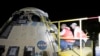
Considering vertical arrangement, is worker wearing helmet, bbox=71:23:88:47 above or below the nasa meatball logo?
above

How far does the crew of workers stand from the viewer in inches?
329

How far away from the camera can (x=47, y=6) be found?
21.2 metres

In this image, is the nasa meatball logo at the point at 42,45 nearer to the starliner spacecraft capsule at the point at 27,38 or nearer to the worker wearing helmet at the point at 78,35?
the starliner spacecraft capsule at the point at 27,38

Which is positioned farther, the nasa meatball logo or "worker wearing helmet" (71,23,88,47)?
"worker wearing helmet" (71,23,88,47)

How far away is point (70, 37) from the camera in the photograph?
877 cm

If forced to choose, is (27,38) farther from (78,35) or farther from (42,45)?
(78,35)

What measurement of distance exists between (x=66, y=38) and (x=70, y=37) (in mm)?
156

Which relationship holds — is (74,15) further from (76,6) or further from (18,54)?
(18,54)

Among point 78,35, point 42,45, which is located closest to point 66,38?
point 78,35

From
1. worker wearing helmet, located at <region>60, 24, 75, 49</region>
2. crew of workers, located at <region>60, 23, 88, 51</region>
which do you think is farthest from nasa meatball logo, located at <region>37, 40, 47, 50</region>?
worker wearing helmet, located at <region>60, 24, 75, 49</region>

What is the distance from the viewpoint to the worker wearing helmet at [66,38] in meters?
8.72

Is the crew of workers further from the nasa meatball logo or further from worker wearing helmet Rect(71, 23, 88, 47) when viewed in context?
the nasa meatball logo

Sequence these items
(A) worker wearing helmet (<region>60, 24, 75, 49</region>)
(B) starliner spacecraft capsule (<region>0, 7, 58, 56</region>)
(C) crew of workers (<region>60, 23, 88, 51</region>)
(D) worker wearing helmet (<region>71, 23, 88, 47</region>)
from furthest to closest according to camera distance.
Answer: (A) worker wearing helmet (<region>60, 24, 75, 49</region>) → (C) crew of workers (<region>60, 23, 88, 51</region>) → (D) worker wearing helmet (<region>71, 23, 88, 47</region>) → (B) starliner spacecraft capsule (<region>0, 7, 58, 56</region>)

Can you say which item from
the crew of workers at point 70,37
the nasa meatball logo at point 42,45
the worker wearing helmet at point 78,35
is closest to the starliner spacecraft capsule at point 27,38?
the nasa meatball logo at point 42,45
